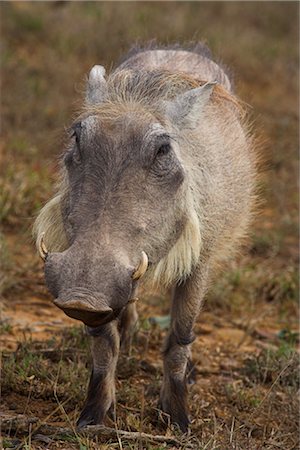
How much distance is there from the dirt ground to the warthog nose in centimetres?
46

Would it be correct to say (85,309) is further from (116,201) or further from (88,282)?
(116,201)

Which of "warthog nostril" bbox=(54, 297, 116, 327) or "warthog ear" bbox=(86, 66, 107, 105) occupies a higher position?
"warthog ear" bbox=(86, 66, 107, 105)

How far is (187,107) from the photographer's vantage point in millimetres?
3666

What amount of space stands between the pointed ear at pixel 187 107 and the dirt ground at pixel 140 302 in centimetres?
90

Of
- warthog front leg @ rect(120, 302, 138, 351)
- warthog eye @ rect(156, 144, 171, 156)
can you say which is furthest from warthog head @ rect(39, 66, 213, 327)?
warthog front leg @ rect(120, 302, 138, 351)

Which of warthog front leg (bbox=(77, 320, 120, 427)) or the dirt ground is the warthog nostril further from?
warthog front leg (bbox=(77, 320, 120, 427))

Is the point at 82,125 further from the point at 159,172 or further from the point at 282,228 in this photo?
the point at 282,228

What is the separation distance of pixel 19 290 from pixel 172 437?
211 cm

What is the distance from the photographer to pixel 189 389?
14.2ft

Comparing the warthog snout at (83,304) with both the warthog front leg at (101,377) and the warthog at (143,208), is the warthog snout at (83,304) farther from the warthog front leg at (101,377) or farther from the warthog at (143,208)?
the warthog front leg at (101,377)

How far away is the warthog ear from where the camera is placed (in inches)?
146

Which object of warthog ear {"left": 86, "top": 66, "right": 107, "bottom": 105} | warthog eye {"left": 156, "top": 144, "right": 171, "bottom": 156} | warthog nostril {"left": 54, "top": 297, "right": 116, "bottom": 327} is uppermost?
warthog ear {"left": 86, "top": 66, "right": 107, "bottom": 105}

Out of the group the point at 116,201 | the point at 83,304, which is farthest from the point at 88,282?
the point at 116,201

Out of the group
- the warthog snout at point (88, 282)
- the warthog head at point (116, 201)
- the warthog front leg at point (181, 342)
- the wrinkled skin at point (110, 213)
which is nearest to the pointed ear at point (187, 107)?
the warthog head at point (116, 201)
